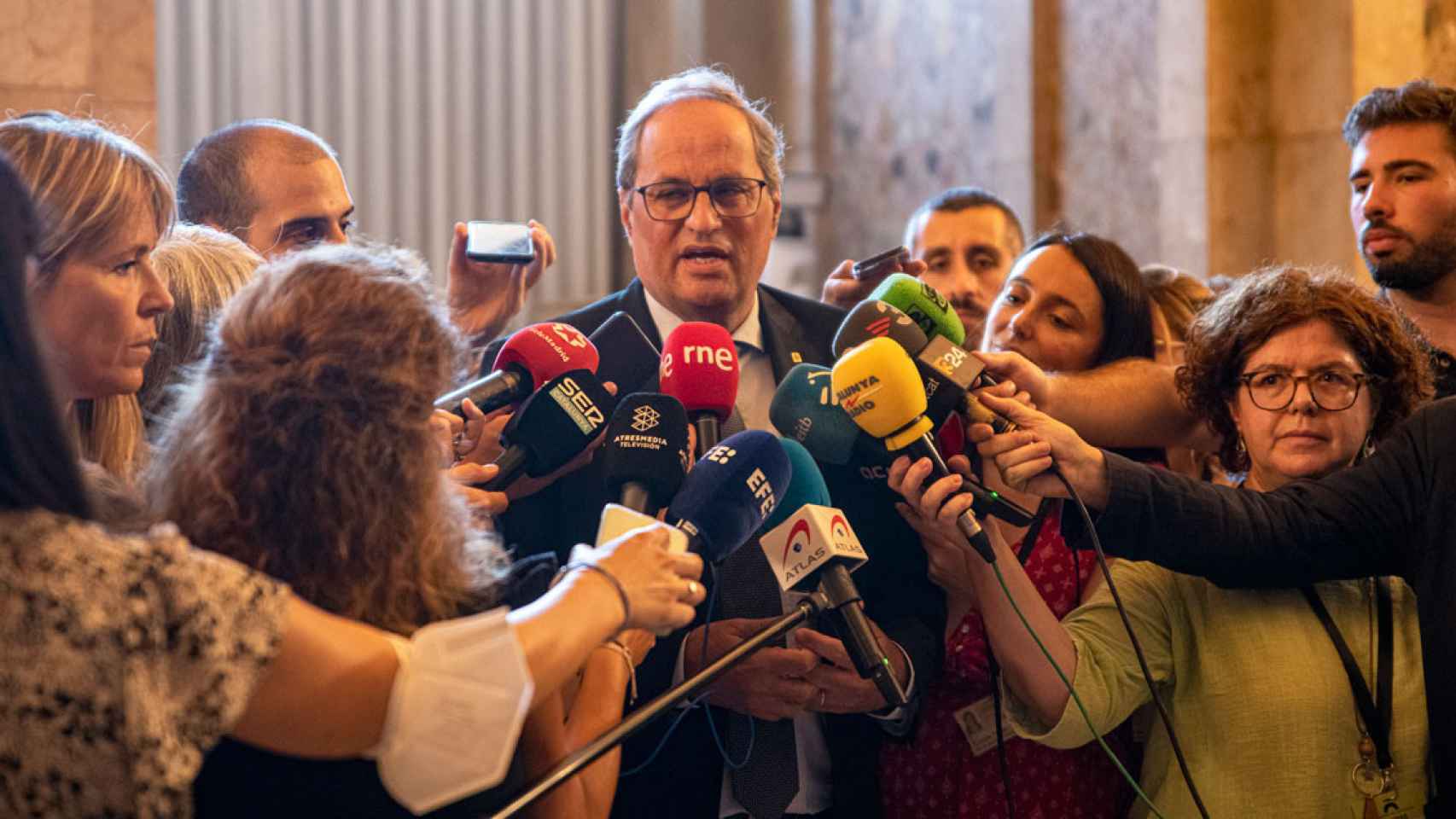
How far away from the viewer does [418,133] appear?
498 cm

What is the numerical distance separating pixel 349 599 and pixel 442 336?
294mm

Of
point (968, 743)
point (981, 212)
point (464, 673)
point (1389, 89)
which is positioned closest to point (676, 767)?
point (968, 743)

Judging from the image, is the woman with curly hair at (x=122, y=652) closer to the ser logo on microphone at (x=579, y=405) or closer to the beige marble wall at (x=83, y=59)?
the ser logo on microphone at (x=579, y=405)

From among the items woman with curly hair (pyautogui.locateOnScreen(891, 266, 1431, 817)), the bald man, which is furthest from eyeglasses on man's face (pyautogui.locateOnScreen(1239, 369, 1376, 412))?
the bald man

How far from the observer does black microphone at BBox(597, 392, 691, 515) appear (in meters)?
1.77

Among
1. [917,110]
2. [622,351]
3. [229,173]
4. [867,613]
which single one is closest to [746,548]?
[867,613]

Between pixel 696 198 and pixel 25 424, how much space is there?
4.90 feet

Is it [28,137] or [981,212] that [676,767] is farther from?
[981,212]

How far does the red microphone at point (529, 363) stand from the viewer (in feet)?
6.50

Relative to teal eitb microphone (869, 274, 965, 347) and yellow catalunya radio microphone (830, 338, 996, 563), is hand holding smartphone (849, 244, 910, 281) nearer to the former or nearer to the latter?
teal eitb microphone (869, 274, 965, 347)

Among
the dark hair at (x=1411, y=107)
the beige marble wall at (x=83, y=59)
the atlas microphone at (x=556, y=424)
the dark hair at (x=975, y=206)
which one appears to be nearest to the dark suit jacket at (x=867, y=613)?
the atlas microphone at (x=556, y=424)

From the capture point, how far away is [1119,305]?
9.02 ft

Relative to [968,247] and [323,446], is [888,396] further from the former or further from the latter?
[968,247]

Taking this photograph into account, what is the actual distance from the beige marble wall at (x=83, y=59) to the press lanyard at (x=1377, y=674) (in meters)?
2.48
